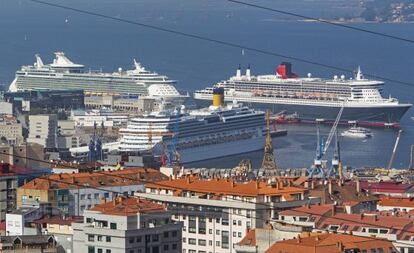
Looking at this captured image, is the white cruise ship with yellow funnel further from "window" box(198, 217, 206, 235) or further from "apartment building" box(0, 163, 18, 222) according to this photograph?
"window" box(198, 217, 206, 235)

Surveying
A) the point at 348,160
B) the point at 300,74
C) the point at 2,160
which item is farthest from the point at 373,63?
the point at 2,160

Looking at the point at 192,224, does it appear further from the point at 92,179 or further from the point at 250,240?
the point at 92,179

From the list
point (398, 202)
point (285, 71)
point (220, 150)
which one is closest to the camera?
point (398, 202)

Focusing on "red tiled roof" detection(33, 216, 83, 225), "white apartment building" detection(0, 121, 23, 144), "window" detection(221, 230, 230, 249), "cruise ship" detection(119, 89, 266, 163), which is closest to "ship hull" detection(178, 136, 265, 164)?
"cruise ship" detection(119, 89, 266, 163)

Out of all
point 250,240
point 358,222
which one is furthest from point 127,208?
point 358,222

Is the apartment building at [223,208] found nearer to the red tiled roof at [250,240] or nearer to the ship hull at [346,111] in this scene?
the red tiled roof at [250,240]
